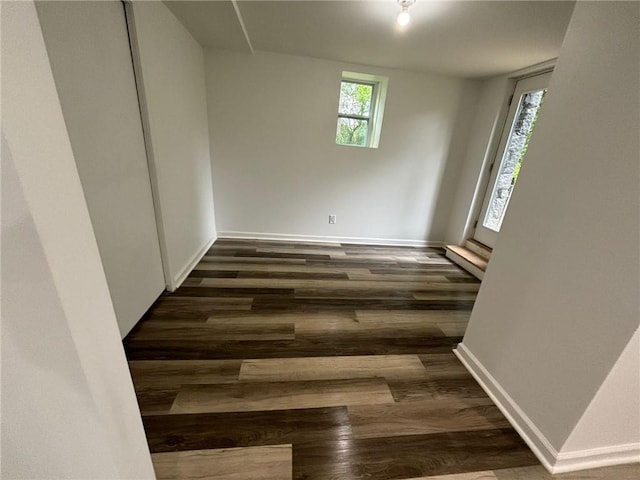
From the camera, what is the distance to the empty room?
0.47 m

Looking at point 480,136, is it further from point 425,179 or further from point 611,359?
point 611,359

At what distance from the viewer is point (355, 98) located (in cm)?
312

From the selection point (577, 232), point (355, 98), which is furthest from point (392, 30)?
point (577, 232)

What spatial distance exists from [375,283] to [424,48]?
2366 mm

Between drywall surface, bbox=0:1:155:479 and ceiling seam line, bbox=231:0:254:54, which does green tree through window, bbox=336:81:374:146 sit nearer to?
ceiling seam line, bbox=231:0:254:54

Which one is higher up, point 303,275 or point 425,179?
point 425,179

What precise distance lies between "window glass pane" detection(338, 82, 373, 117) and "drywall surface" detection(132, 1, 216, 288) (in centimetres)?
169

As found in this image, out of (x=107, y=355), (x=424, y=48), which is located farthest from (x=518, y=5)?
(x=107, y=355)

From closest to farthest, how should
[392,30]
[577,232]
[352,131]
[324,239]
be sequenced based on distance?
[577,232], [392,30], [352,131], [324,239]

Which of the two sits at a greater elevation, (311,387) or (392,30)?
(392,30)

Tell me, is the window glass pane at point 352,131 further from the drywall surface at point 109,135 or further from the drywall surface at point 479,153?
the drywall surface at point 109,135

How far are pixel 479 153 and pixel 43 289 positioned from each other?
3917 millimetres

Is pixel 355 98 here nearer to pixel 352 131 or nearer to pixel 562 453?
pixel 352 131

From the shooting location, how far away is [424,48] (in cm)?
227
